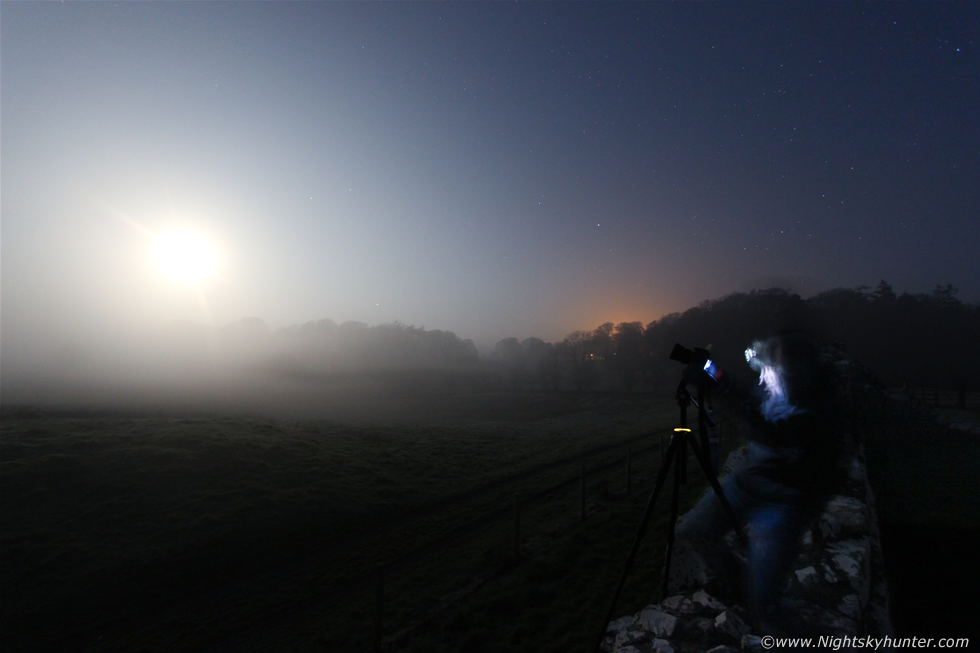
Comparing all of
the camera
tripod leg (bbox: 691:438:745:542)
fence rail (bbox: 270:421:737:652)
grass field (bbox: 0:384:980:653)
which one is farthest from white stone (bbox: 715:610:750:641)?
fence rail (bbox: 270:421:737:652)

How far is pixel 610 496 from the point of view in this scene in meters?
12.2

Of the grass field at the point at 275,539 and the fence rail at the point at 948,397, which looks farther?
the fence rail at the point at 948,397

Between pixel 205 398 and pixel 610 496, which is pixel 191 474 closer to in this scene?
pixel 610 496

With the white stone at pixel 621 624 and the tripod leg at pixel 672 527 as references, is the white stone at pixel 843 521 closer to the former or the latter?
the tripod leg at pixel 672 527

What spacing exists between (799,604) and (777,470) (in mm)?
2747

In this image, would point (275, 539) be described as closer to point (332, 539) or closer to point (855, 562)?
point (332, 539)

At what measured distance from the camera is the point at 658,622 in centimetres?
394

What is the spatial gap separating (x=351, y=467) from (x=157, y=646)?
951 cm

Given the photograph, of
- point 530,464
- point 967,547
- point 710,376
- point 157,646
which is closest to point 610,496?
point 530,464

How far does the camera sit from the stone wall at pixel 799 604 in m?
3.50

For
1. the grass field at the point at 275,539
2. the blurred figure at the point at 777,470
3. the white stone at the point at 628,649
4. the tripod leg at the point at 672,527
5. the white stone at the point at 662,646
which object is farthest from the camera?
the grass field at the point at 275,539

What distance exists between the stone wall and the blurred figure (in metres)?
0.17

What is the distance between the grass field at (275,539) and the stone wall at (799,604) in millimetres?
1871

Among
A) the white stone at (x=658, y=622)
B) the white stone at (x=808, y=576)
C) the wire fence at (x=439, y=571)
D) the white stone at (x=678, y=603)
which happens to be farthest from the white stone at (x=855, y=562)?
the wire fence at (x=439, y=571)
